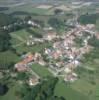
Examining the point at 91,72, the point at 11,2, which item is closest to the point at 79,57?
the point at 91,72

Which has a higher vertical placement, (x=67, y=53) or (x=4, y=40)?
(x=4, y=40)

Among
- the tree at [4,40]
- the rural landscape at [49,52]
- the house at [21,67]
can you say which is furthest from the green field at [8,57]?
the house at [21,67]

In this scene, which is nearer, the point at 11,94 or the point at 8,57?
the point at 11,94

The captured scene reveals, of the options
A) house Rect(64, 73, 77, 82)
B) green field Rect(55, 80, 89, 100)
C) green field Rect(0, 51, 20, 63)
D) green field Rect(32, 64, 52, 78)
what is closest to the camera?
green field Rect(55, 80, 89, 100)

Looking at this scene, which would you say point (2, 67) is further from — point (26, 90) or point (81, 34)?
point (81, 34)

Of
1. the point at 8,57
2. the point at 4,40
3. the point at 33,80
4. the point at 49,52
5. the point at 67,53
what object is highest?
the point at 4,40

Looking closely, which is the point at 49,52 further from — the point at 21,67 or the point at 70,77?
the point at 70,77

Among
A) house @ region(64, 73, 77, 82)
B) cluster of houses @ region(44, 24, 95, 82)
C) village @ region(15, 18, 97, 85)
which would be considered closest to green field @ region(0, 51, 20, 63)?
village @ region(15, 18, 97, 85)

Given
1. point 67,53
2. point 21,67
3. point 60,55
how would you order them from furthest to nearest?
point 67,53
point 60,55
point 21,67

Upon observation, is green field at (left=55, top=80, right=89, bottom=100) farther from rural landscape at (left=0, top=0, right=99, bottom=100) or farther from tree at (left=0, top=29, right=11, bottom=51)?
tree at (left=0, top=29, right=11, bottom=51)

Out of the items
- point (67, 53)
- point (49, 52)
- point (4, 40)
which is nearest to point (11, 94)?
point (49, 52)

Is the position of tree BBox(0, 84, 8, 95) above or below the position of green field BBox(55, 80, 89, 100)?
above
